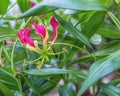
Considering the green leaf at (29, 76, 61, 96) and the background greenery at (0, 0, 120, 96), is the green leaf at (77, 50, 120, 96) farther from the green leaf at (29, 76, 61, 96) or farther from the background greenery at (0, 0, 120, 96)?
the green leaf at (29, 76, 61, 96)

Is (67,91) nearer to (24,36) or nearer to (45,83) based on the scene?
(45,83)

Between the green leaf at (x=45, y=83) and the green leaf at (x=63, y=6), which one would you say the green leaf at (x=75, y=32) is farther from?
the green leaf at (x=45, y=83)

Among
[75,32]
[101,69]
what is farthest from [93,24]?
[101,69]

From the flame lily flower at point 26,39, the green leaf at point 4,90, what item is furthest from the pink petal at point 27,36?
the green leaf at point 4,90

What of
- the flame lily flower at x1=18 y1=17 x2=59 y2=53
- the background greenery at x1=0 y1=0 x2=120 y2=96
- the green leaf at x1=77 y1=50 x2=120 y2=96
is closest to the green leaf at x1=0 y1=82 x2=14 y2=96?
the background greenery at x1=0 y1=0 x2=120 y2=96

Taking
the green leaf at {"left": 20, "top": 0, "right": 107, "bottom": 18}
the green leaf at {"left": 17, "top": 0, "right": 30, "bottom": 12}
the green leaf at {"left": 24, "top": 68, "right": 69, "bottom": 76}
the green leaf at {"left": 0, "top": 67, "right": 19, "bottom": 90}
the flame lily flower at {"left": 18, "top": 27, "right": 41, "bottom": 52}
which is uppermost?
the green leaf at {"left": 17, "top": 0, "right": 30, "bottom": 12}
